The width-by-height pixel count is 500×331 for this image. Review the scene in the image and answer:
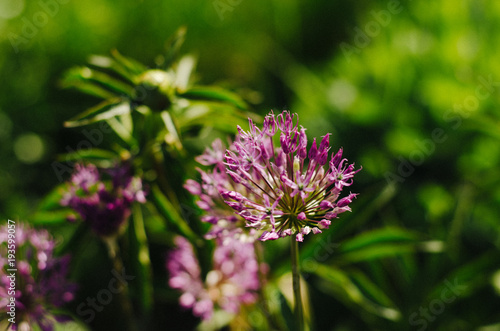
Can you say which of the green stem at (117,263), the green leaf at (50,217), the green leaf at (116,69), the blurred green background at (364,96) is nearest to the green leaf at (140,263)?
the green stem at (117,263)

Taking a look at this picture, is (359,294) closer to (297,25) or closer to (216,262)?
(216,262)

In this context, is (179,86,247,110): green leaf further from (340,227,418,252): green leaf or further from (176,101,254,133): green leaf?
(340,227,418,252): green leaf

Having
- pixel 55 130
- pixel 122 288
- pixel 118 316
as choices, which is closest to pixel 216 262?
pixel 122 288

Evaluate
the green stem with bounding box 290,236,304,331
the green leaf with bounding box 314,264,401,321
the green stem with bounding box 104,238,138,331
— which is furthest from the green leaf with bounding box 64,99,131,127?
the green leaf with bounding box 314,264,401,321

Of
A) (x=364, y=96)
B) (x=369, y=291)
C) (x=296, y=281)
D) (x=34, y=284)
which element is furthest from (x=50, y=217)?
(x=364, y=96)

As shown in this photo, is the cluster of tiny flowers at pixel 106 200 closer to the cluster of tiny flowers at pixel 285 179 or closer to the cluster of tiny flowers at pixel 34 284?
the cluster of tiny flowers at pixel 34 284
